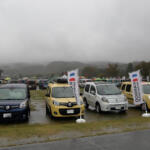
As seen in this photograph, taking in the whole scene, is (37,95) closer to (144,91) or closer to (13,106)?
(144,91)

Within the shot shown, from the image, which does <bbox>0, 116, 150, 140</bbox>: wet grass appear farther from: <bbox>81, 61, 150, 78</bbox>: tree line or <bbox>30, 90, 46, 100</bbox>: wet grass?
<bbox>81, 61, 150, 78</bbox>: tree line

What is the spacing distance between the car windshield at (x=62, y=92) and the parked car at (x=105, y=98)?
5.80 feet

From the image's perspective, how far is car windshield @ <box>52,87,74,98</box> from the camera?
9.89 meters

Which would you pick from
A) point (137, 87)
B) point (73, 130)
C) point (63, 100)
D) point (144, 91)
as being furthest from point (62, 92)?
point (144, 91)

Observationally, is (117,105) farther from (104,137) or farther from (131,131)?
(104,137)

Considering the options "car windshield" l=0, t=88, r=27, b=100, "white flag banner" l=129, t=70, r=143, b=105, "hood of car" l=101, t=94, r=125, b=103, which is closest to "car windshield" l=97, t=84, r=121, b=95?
"hood of car" l=101, t=94, r=125, b=103

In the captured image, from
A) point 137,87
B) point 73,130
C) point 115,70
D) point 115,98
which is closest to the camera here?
point 73,130

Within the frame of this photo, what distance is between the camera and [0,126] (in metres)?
8.02

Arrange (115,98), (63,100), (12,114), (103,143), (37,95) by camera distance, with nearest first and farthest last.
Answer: (103,143) < (12,114) < (63,100) < (115,98) < (37,95)

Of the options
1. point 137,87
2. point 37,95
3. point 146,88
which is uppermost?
point 137,87

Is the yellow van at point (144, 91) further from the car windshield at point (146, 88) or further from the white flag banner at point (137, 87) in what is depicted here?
the white flag banner at point (137, 87)

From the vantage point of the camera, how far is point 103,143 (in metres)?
5.48

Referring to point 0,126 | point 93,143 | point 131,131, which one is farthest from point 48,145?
point 0,126

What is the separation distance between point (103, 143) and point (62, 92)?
5.04m
